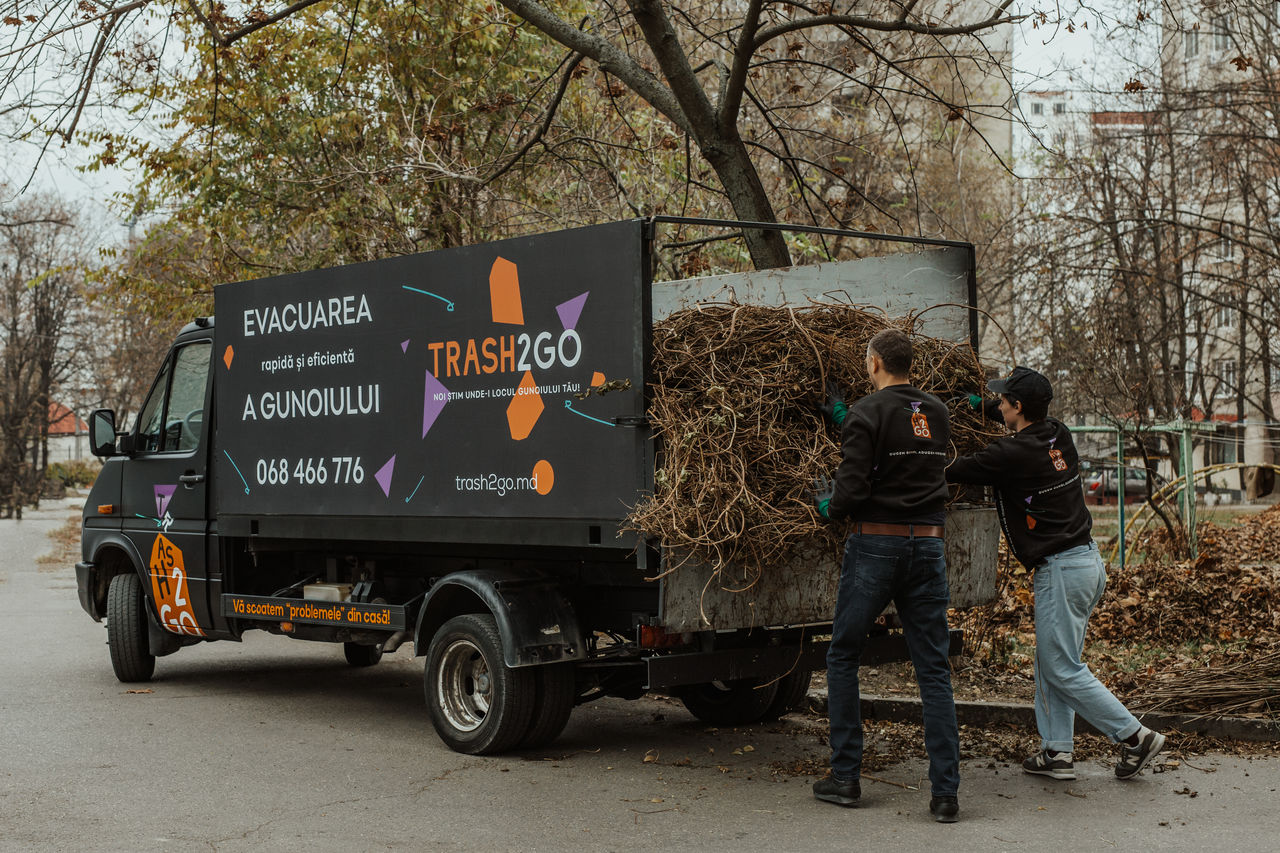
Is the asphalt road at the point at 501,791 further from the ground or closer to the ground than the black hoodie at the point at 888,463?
closer to the ground

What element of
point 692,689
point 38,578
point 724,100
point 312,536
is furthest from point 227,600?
point 38,578

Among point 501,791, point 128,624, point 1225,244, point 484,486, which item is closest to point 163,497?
point 128,624

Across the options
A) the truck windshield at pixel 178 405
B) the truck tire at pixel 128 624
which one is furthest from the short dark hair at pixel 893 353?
the truck tire at pixel 128 624

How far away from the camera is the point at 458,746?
6.76m

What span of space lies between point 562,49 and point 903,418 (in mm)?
12600

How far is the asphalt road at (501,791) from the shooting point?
16.9ft

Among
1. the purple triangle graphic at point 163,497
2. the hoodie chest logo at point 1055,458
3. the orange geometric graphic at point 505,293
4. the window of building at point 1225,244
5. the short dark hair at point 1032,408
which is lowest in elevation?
the purple triangle graphic at point 163,497

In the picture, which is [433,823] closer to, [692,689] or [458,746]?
[458,746]

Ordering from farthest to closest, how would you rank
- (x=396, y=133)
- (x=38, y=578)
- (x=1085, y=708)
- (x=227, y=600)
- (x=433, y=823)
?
(x=38, y=578), (x=396, y=133), (x=227, y=600), (x=1085, y=708), (x=433, y=823)

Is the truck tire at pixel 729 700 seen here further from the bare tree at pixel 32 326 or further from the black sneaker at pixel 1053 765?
the bare tree at pixel 32 326

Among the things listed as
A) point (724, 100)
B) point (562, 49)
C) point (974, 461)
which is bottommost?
point (974, 461)

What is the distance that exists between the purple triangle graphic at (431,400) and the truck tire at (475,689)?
1019mm

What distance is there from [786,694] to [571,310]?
9.19 ft

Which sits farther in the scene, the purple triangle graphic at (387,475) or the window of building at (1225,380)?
the window of building at (1225,380)
